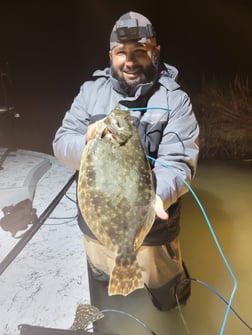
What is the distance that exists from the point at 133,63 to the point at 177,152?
0.80 feet

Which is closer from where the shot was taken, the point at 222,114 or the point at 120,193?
the point at 120,193

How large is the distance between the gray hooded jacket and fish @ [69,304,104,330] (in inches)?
21.6

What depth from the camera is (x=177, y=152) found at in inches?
34.7

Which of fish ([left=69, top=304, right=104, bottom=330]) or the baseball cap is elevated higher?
the baseball cap

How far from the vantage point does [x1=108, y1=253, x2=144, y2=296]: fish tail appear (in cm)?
67

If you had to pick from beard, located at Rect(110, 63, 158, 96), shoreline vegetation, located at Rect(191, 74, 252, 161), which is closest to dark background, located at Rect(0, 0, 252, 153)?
shoreline vegetation, located at Rect(191, 74, 252, 161)

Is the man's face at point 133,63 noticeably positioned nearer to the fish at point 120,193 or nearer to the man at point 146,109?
the man at point 146,109

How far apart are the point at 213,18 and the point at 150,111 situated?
6.46 feet

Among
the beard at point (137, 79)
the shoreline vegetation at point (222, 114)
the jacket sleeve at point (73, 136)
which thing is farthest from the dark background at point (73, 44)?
the beard at point (137, 79)

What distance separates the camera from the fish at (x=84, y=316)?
1.22 metres

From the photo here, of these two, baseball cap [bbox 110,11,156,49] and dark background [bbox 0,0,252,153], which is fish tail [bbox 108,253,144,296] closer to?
baseball cap [bbox 110,11,156,49]

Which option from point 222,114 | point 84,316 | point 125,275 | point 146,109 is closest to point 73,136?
point 146,109

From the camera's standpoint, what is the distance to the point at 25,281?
1510 millimetres

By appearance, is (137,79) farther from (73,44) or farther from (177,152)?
(73,44)
